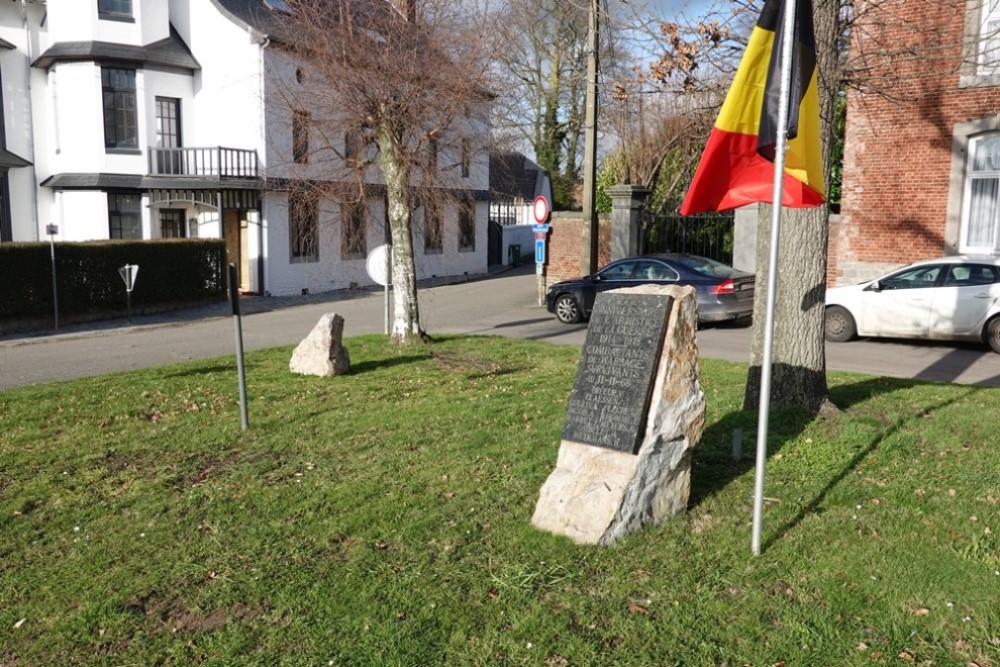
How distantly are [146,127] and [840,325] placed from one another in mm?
18631

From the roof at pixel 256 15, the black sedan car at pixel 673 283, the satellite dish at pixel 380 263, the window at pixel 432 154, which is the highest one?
the roof at pixel 256 15

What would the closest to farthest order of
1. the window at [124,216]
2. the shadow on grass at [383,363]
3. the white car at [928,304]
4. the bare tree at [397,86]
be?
the shadow on grass at [383,363]
the bare tree at [397,86]
the white car at [928,304]
the window at [124,216]

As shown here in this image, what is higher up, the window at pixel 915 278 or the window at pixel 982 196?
the window at pixel 982 196

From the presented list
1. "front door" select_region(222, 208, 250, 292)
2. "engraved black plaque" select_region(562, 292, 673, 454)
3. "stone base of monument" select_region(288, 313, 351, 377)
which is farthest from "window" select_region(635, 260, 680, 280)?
"front door" select_region(222, 208, 250, 292)

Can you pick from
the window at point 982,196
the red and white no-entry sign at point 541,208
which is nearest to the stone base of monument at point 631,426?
the window at point 982,196

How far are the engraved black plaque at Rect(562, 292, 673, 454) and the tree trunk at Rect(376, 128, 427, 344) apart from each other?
7597mm

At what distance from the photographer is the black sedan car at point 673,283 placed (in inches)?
651

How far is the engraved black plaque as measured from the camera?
18.7 feet

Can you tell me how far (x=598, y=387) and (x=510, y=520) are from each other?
1.08 m

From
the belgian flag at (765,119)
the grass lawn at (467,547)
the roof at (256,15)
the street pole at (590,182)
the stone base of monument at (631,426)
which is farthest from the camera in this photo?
the roof at (256,15)

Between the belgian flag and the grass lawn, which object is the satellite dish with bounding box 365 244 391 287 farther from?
the belgian flag

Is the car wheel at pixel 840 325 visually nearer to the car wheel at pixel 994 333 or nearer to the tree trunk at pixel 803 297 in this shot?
the car wheel at pixel 994 333

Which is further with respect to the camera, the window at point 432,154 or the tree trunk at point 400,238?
the window at point 432,154

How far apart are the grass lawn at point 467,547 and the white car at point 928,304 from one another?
5.12m
